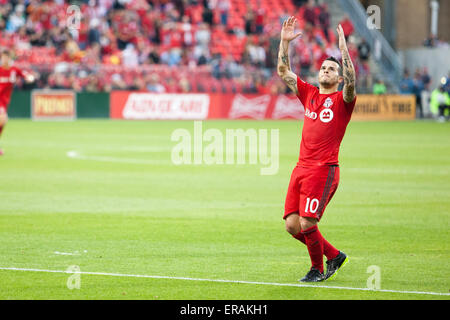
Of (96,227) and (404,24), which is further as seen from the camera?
(404,24)

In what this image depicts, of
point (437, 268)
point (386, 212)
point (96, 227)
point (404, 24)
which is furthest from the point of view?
point (404, 24)

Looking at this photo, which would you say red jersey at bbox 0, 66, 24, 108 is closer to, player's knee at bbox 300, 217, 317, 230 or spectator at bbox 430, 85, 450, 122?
player's knee at bbox 300, 217, 317, 230

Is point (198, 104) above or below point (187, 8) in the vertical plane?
below

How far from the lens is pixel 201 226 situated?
1132 cm

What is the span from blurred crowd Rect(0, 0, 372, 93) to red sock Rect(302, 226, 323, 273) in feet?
98.3

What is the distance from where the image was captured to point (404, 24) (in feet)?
172

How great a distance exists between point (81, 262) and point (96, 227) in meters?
2.35

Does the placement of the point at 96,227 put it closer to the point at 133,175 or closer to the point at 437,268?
the point at 437,268

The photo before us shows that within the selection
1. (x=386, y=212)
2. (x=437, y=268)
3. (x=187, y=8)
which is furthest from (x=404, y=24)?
(x=437, y=268)

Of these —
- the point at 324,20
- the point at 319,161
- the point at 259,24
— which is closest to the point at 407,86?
the point at 324,20

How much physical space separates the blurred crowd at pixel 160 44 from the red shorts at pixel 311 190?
2983 centimetres

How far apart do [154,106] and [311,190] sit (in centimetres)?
3173

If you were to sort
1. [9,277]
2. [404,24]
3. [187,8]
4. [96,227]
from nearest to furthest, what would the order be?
[9,277], [96,227], [187,8], [404,24]

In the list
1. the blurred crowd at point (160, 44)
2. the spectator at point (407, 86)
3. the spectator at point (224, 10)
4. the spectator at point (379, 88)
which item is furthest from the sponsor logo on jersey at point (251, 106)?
the spectator at point (407, 86)
